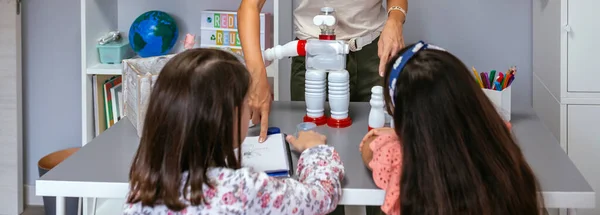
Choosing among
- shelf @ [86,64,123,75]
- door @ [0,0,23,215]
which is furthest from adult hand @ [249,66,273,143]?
door @ [0,0,23,215]

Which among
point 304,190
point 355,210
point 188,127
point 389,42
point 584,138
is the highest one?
point 389,42

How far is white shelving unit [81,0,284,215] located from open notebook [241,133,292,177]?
3.16 feet

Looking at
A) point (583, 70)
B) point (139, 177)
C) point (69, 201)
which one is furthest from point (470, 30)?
point (139, 177)

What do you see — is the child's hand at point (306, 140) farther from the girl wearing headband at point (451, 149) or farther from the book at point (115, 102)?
the book at point (115, 102)

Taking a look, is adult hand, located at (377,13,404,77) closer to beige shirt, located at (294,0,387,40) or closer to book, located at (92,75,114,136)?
beige shirt, located at (294,0,387,40)

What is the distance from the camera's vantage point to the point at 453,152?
1130mm

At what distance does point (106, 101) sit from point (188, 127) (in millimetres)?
1510

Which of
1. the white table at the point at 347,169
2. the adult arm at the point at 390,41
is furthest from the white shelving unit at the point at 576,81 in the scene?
the adult arm at the point at 390,41

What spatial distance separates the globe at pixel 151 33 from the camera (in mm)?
2539

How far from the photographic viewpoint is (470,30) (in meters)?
2.63

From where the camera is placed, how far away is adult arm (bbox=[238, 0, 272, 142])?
5.20ft

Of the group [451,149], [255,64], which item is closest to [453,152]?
[451,149]

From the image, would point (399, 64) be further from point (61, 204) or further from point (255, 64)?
point (61, 204)

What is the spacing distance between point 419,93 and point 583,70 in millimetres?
1175
